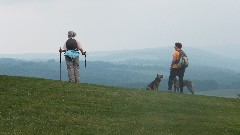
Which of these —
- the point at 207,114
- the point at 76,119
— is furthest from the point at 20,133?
the point at 207,114

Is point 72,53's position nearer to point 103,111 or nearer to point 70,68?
point 70,68

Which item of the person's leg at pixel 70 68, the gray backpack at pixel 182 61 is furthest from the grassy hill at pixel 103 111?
the gray backpack at pixel 182 61

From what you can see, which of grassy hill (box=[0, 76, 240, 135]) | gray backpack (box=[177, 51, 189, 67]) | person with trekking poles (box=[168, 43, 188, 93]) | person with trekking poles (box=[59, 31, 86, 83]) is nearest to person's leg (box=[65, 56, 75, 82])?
person with trekking poles (box=[59, 31, 86, 83])

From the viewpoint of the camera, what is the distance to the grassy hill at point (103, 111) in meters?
16.6

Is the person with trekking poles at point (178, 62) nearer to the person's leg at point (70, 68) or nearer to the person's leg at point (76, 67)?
the person's leg at point (76, 67)

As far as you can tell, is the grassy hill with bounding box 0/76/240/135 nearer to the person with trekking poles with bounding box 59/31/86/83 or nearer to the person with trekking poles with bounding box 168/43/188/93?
the person with trekking poles with bounding box 59/31/86/83

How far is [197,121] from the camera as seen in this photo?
61.9 ft

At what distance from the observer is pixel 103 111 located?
1986 centimetres

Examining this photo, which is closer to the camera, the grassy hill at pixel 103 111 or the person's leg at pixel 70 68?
the grassy hill at pixel 103 111

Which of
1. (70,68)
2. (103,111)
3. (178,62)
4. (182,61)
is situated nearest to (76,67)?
(70,68)

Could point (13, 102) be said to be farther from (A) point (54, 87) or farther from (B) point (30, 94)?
(A) point (54, 87)

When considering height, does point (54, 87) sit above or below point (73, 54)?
below

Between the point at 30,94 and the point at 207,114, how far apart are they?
823 cm

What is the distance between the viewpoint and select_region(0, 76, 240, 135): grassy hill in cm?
1658
